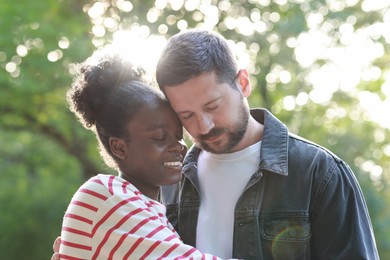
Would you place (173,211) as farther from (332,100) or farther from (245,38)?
(332,100)

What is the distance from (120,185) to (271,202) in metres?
0.49

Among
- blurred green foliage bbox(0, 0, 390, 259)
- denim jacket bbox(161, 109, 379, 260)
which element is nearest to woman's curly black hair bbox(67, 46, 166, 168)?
denim jacket bbox(161, 109, 379, 260)

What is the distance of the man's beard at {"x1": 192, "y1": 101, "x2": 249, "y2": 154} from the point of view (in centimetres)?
220

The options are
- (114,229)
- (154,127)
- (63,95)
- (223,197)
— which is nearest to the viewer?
(114,229)

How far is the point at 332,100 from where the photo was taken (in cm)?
975

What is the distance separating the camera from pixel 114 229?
188 centimetres

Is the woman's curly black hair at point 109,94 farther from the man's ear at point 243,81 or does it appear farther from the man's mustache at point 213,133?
the man's ear at point 243,81

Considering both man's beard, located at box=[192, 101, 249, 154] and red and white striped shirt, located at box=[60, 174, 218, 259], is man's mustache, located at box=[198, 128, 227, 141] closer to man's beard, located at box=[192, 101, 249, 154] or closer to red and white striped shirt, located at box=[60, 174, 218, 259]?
man's beard, located at box=[192, 101, 249, 154]

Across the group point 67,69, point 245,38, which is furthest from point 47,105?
point 245,38

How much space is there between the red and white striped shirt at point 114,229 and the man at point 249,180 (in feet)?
A: 1.06

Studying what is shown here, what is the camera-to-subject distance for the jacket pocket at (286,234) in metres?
2.13

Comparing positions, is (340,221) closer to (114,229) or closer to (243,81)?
(243,81)

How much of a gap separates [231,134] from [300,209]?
31cm

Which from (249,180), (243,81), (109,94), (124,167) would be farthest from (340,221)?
(109,94)
